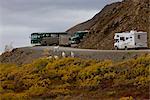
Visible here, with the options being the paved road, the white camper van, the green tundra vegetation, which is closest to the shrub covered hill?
the white camper van

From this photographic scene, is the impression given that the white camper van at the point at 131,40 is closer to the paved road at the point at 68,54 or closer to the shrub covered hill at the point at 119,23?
the paved road at the point at 68,54

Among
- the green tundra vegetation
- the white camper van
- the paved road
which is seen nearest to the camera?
the green tundra vegetation

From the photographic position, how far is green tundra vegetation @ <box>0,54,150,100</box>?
38.5m

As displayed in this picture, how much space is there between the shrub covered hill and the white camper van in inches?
194

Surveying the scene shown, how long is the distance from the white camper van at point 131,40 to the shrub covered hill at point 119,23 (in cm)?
494

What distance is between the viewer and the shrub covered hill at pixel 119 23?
65375mm

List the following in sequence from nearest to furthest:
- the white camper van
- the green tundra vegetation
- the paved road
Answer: the green tundra vegetation
the paved road
the white camper van

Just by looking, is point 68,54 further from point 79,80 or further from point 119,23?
point 119,23

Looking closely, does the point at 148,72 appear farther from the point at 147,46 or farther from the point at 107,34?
the point at 107,34

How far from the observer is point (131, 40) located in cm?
5538

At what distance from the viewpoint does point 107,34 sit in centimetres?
6869

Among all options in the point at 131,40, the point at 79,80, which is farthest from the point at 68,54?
the point at 79,80

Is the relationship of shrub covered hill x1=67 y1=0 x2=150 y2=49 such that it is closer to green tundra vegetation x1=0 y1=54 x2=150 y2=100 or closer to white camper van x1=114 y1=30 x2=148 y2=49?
white camper van x1=114 y1=30 x2=148 y2=49

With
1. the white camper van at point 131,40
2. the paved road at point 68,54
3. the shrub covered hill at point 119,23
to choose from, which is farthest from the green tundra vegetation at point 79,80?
the shrub covered hill at point 119,23
